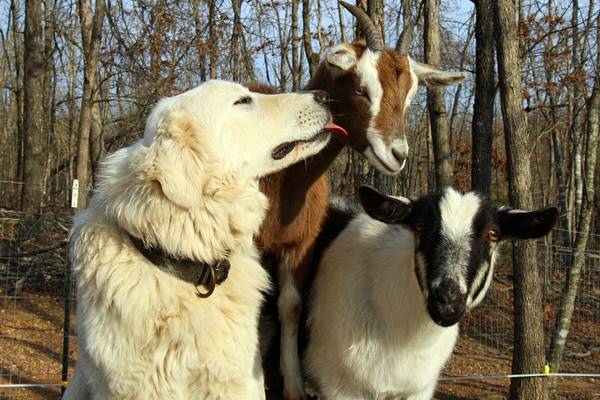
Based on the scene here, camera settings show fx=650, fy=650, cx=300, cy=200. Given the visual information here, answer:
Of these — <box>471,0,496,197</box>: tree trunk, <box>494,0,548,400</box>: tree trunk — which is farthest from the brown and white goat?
<box>471,0,496,197</box>: tree trunk

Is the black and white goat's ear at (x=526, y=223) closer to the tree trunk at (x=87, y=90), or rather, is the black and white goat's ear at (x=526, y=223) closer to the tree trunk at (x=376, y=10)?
the tree trunk at (x=376, y=10)

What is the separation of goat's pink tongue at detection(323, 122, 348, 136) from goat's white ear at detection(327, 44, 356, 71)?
42cm

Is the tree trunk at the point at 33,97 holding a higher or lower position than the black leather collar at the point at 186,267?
higher

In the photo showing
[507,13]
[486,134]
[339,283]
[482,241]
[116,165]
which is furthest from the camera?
[486,134]

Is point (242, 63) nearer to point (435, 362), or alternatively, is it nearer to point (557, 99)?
point (557, 99)

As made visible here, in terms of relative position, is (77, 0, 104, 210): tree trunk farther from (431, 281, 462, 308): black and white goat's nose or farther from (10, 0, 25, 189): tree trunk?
(10, 0, 25, 189): tree trunk

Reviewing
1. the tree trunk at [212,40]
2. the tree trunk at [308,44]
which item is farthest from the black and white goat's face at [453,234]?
Result: the tree trunk at [212,40]

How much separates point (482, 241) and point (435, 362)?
0.87 m

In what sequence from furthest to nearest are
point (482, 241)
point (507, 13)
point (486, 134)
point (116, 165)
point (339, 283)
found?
1. point (486, 134)
2. point (507, 13)
3. point (339, 283)
4. point (482, 241)
5. point (116, 165)

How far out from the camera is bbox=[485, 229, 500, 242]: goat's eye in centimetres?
405

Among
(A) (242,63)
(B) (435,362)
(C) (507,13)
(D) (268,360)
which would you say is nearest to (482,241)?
(B) (435,362)

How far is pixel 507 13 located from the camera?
6875 mm

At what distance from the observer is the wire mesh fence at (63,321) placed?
9977 mm

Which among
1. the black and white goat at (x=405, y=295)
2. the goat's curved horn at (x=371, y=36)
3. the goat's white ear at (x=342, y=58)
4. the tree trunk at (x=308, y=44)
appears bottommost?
the black and white goat at (x=405, y=295)
